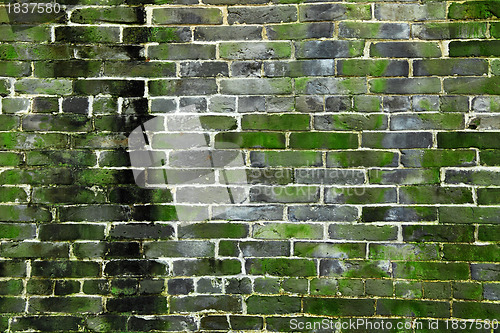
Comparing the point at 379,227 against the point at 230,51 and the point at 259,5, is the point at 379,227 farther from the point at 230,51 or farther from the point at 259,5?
the point at 259,5

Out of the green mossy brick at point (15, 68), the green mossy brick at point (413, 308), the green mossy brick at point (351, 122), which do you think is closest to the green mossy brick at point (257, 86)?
the green mossy brick at point (351, 122)

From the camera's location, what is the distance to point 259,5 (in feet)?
5.23

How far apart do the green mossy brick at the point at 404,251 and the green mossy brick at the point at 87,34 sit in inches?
65.4

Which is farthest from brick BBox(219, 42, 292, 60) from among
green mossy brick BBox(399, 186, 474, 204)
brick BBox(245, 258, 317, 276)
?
brick BBox(245, 258, 317, 276)

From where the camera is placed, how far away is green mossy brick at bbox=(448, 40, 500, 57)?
156 centimetres

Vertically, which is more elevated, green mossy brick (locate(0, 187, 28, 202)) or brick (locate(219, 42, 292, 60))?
brick (locate(219, 42, 292, 60))

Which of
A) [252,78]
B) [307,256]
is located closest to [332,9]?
[252,78]

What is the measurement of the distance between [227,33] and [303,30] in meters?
0.38

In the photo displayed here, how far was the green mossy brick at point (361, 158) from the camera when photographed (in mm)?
1570

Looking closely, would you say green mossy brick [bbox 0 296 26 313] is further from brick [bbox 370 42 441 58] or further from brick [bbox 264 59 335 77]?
brick [bbox 370 42 441 58]

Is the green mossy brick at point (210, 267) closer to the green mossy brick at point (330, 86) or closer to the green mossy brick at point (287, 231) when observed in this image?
the green mossy brick at point (287, 231)

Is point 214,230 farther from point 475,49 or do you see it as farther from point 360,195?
point 475,49

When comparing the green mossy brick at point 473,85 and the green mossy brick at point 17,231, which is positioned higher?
the green mossy brick at point 473,85

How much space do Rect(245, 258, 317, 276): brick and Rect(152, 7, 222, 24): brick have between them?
47.6 inches
